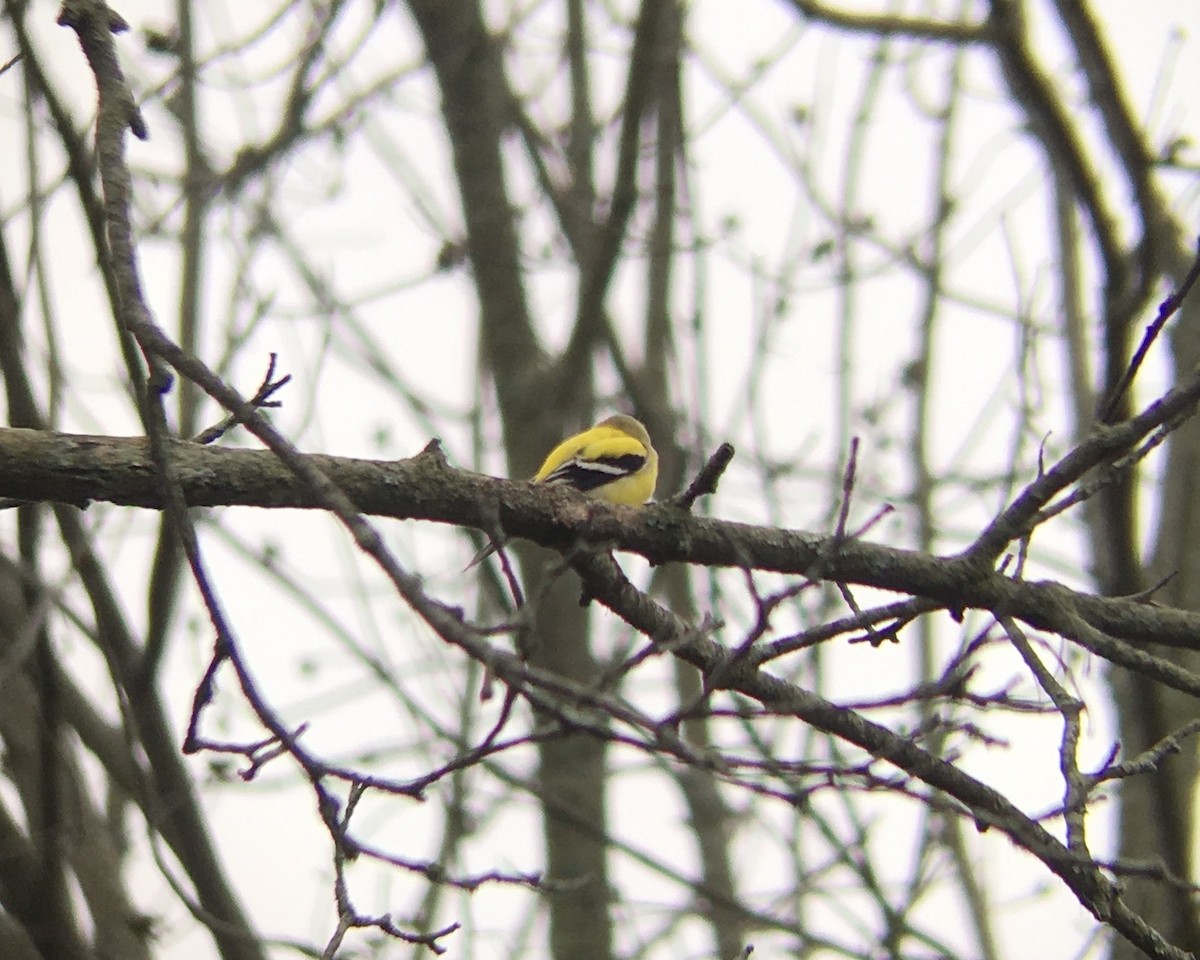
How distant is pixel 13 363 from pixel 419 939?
119 inches

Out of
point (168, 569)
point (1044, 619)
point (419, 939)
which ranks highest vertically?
point (168, 569)

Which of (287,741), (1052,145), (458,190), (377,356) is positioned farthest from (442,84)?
(287,741)

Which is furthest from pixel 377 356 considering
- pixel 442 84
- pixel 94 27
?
pixel 94 27

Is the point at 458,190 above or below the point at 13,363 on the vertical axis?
above

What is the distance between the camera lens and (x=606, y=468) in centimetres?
614

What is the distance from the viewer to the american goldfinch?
19.9 ft

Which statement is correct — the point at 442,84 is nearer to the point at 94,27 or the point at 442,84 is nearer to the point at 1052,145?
the point at 1052,145

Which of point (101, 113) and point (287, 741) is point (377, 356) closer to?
point (101, 113)

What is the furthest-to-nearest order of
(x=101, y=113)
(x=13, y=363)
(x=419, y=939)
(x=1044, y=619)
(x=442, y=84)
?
(x=442, y=84) → (x=13, y=363) → (x=1044, y=619) → (x=101, y=113) → (x=419, y=939)

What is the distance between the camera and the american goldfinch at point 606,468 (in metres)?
6.07

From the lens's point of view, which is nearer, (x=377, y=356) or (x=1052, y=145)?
(x=1052, y=145)

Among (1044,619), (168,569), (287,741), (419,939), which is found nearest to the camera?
(287,741)

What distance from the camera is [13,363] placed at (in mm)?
4988

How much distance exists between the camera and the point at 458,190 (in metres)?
8.88
